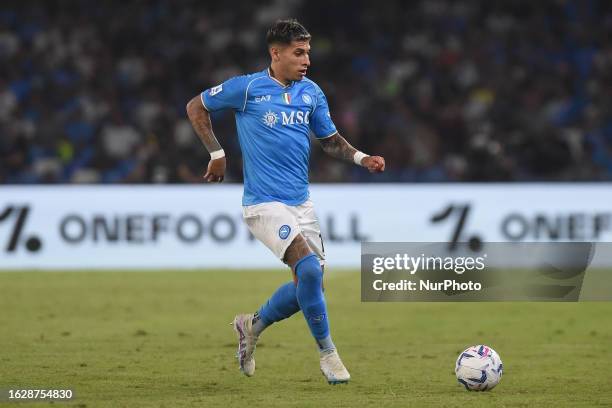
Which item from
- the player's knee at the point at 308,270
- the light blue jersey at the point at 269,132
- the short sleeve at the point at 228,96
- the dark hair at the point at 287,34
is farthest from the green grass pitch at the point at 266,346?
the dark hair at the point at 287,34

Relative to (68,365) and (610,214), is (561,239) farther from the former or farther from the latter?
(68,365)

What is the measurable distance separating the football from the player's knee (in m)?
1.08

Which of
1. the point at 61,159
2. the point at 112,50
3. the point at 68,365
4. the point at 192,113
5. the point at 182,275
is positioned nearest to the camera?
the point at 192,113

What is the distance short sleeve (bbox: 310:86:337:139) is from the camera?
27.2 feet

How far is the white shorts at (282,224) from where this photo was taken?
7.82 meters

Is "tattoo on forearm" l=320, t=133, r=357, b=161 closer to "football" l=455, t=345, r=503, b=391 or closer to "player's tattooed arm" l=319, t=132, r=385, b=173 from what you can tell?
"player's tattooed arm" l=319, t=132, r=385, b=173

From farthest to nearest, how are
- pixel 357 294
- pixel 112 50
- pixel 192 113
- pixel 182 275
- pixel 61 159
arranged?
pixel 112 50, pixel 61 159, pixel 182 275, pixel 357 294, pixel 192 113

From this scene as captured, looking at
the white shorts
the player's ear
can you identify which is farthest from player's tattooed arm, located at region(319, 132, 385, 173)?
the player's ear

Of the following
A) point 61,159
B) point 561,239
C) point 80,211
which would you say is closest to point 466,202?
point 561,239

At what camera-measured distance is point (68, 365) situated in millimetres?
8789

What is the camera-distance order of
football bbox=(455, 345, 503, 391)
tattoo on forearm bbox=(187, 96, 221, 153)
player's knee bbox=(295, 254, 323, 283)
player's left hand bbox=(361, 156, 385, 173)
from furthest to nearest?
tattoo on forearm bbox=(187, 96, 221, 153), player's left hand bbox=(361, 156, 385, 173), player's knee bbox=(295, 254, 323, 283), football bbox=(455, 345, 503, 391)

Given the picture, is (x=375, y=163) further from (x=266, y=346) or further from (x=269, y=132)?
(x=266, y=346)

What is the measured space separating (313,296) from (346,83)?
611 inches

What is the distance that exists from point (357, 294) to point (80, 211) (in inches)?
185
